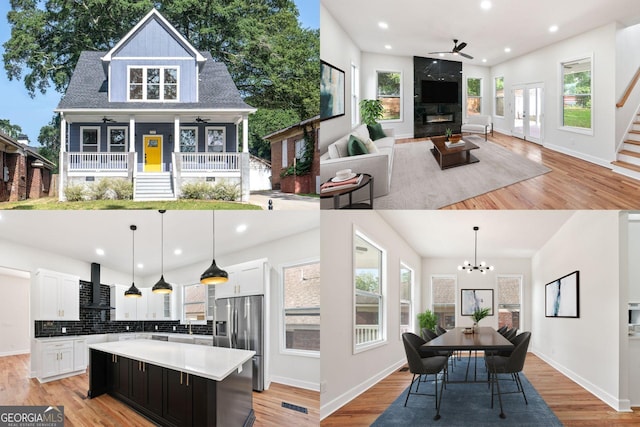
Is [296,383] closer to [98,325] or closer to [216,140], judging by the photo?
[216,140]

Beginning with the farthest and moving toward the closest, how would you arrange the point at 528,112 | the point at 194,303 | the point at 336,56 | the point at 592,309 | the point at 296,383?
the point at 194,303 → the point at 592,309 → the point at 528,112 → the point at 296,383 → the point at 336,56

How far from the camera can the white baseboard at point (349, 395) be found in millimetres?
4812

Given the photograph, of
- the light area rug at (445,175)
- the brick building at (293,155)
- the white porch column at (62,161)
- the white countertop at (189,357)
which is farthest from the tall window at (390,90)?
the white porch column at (62,161)

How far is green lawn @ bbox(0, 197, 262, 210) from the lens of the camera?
5.20 meters

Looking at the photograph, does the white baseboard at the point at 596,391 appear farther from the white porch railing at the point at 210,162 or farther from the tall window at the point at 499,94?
the white porch railing at the point at 210,162

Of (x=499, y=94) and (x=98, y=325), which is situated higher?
(x=499, y=94)

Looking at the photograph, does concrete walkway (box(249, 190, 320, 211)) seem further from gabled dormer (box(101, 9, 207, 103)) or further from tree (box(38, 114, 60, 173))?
tree (box(38, 114, 60, 173))

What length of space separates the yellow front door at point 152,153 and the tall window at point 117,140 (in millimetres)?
251

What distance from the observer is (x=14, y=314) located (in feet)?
23.1

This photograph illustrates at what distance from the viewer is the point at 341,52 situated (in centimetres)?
487

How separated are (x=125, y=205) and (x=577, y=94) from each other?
612 centimetres

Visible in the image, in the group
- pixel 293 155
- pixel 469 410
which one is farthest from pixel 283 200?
pixel 469 410

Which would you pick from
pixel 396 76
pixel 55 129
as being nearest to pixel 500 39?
pixel 396 76

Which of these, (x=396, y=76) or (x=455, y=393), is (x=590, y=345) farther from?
(x=396, y=76)
